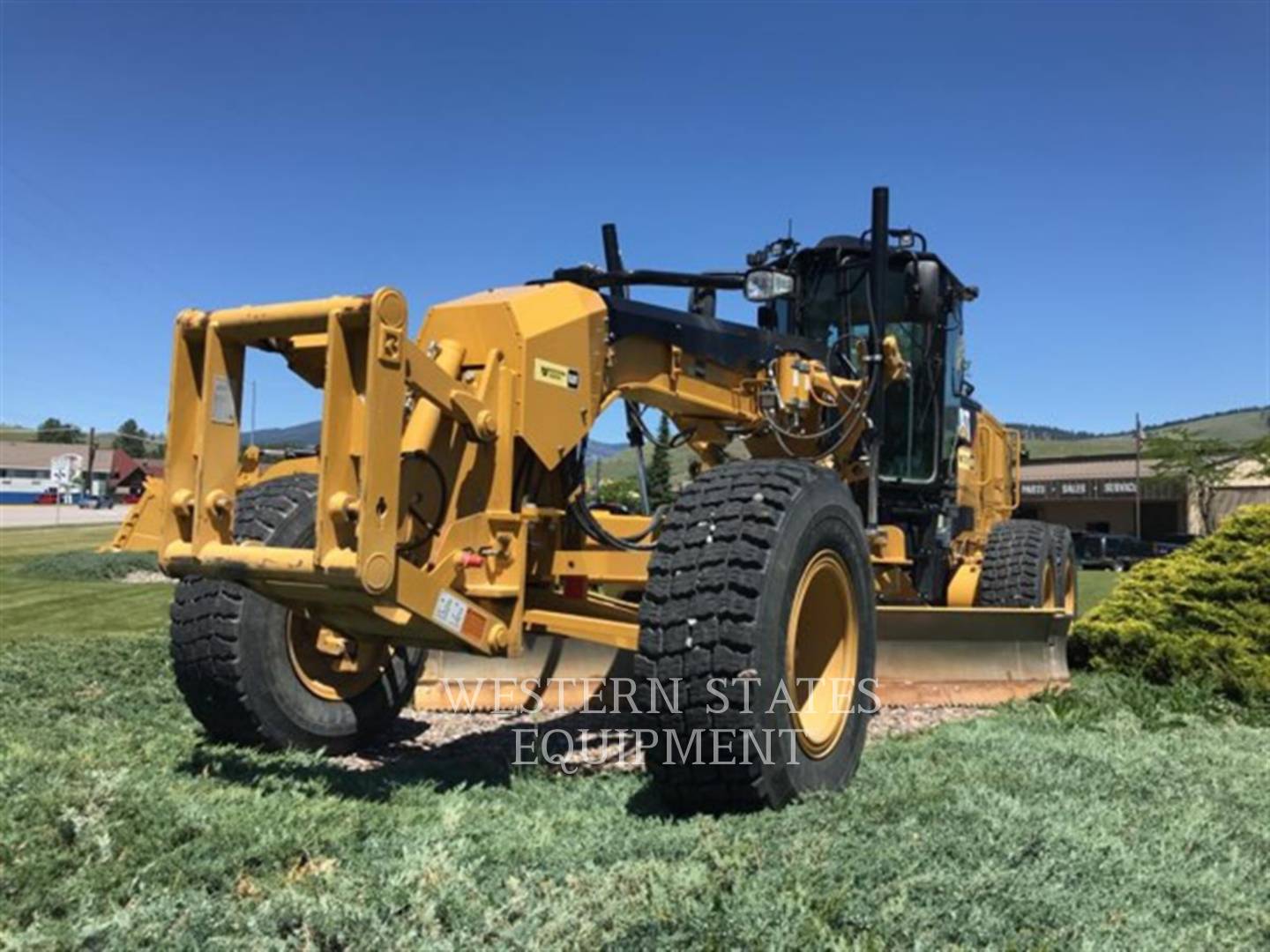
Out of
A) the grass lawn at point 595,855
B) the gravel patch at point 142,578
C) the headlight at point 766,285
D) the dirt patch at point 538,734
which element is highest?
the headlight at point 766,285

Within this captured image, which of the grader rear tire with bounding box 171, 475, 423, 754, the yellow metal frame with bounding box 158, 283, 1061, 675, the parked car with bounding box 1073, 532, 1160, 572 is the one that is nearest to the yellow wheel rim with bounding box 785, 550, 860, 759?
the yellow metal frame with bounding box 158, 283, 1061, 675

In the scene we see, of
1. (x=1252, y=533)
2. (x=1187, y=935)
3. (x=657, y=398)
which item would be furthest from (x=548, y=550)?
(x=1252, y=533)

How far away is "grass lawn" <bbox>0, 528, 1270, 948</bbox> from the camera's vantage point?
2812 mm

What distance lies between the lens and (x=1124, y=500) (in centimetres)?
5116

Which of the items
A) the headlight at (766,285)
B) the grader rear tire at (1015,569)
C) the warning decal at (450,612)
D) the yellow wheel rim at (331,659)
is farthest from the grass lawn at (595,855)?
the grader rear tire at (1015,569)

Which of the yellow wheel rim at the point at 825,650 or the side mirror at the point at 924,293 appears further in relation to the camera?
the side mirror at the point at 924,293

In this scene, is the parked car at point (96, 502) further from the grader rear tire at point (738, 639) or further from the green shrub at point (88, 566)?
the grader rear tire at point (738, 639)

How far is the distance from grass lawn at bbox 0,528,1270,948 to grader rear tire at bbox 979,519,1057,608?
3536mm

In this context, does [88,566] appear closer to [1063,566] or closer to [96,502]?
[1063,566]

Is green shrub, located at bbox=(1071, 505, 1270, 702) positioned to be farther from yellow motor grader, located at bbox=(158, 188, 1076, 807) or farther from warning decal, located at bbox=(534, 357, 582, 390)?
warning decal, located at bbox=(534, 357, 582, 390)

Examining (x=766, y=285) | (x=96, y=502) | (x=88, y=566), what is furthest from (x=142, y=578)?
(x=96, y=502)

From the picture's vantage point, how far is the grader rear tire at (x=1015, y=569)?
869 centimetres

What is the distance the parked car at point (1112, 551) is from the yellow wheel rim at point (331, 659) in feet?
103

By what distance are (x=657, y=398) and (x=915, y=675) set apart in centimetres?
303
